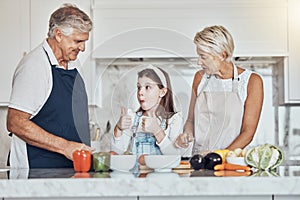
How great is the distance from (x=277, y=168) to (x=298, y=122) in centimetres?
199

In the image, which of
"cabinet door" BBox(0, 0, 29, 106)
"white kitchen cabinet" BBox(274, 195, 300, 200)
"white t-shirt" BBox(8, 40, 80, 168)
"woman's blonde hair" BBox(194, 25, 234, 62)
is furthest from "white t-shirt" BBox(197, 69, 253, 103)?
"white kitchen cabinet" BBox(274, 195, 300, 200)

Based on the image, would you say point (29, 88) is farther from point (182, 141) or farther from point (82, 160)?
point (182, 141)

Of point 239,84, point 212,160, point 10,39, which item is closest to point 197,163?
point 212,160

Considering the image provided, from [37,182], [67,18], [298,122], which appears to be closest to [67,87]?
[67,18]

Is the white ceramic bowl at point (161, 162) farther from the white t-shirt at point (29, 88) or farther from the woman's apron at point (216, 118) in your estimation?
the white t-shirt at point (29, 88)

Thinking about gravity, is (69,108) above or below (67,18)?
below

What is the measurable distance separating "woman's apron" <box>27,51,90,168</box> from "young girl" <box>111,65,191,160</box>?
37 cm

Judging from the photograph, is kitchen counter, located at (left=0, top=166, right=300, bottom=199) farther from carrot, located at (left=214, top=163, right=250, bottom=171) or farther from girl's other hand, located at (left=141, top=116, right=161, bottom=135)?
girl's other hand, located at (left=141, top=116, right=161, bottom=135)

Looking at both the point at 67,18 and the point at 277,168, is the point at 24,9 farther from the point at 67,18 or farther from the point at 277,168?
the point at 277,168

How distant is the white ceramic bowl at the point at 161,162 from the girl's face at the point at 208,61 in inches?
41.0

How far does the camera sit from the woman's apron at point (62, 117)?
7.52ft

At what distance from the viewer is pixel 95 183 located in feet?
5.03

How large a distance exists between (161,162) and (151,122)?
223 millimetres

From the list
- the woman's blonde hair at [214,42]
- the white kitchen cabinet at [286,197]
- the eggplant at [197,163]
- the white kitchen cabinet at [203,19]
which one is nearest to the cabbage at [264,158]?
the eggplant at [197,163]
